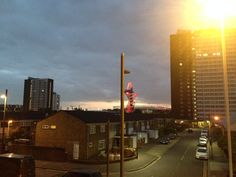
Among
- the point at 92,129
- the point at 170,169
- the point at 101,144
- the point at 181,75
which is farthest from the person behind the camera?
the point at 181,75

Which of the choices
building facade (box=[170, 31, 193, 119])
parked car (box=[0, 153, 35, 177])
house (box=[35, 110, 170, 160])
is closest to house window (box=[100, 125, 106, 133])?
house (box=[35, 110, 170, 160])

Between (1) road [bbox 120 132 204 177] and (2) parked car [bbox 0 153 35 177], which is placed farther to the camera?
(1) road [bbox 120 132 204 177]

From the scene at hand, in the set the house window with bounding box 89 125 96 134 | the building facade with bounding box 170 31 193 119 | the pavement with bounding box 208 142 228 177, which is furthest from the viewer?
the building facade with bounding box 170 31 193 119

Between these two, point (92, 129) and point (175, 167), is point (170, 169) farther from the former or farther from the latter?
point (92, 129)

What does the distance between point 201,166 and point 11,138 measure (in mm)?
37917

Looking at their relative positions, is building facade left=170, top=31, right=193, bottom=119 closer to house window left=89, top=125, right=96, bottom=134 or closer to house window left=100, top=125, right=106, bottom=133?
house window left=100, top=125, right=106, bottom=133

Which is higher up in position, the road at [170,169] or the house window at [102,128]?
the house window at [102,128]

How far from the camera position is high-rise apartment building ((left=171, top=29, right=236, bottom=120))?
17712cm

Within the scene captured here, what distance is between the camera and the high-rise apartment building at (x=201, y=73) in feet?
581

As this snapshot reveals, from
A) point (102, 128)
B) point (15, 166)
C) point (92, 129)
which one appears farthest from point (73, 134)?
point (15, 166)

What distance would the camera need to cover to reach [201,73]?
600 ft

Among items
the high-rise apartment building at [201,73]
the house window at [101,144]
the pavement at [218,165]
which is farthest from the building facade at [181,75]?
the house window at [101,144]

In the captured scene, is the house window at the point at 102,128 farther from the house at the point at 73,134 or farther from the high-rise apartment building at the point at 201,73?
the high-rise apartment building at the point at 201,73

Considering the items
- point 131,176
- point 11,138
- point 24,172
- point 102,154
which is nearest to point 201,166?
point 131,176
